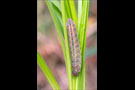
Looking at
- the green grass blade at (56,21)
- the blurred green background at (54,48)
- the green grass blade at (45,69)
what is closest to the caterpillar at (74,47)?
the green grass blade at (56,21)

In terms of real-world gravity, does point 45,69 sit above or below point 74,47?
below

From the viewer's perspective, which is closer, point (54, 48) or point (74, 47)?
point (74, 47)

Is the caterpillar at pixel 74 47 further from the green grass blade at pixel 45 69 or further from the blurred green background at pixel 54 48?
the blurred green background at pixel 54 48

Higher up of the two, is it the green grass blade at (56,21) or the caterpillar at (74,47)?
the green grass blade at (56,21)

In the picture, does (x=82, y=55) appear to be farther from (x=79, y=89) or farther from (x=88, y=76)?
(x=88, y=76)

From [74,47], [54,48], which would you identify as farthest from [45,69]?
[54,48]

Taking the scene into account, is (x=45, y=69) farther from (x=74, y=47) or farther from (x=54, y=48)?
(x=54, y=48)

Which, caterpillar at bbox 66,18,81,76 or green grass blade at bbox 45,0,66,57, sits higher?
green grass blade at bbox 45,0,66,57

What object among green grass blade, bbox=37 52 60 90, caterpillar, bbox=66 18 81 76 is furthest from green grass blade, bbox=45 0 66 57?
green grass blade, bbox=37 52 60 90

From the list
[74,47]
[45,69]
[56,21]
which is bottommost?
[45,69]

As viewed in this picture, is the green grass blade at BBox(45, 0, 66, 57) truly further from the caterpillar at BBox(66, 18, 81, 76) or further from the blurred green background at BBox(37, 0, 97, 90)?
the blurred green background at BBox(37, 0, 97, 90)
